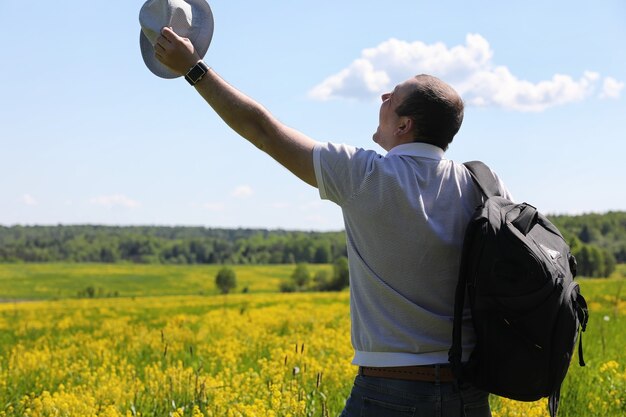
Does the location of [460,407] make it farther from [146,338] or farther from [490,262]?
[146,338]

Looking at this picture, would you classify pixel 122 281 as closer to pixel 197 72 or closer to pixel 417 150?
pixel 197 72

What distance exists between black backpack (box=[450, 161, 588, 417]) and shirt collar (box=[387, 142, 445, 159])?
0.25m

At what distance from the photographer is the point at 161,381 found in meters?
6.63

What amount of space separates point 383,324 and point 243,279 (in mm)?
100544

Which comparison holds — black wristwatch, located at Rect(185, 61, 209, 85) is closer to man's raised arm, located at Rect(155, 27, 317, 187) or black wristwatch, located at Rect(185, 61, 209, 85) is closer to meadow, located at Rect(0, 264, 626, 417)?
man's raised arm, located at Rect(155, 27, 317, 187)

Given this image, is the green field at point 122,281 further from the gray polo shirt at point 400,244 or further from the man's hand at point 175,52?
the gray polo shirt at point 400,244

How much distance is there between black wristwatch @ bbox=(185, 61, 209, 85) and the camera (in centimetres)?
252

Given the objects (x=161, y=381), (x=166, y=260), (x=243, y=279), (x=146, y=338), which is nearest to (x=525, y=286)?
(x=161, y=381)

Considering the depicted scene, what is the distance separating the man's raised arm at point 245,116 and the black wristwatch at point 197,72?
12 millimetres

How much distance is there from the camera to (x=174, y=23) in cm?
266

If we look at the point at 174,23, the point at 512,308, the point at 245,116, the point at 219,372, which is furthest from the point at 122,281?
the point at 512,308

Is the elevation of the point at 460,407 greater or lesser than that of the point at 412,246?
lesser

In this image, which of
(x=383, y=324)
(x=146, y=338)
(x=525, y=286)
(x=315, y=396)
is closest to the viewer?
(x=525, y=286)

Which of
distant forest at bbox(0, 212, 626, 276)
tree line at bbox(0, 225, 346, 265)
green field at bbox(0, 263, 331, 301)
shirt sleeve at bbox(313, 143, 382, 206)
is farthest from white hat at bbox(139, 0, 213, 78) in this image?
tree line at bbox(0, 225, 346, 265)
